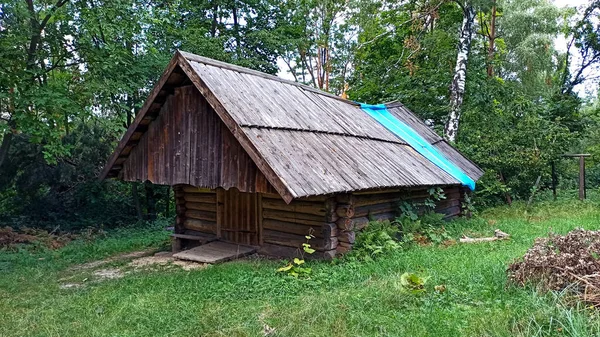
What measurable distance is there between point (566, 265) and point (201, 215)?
7127mm

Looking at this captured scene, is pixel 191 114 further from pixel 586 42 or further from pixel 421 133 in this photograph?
pixel 586 42

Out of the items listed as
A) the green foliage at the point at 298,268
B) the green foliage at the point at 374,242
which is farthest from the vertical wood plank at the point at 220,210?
the green foliage at the point at 374,242

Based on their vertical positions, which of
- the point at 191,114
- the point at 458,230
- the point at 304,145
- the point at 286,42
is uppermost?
the point at 286,42

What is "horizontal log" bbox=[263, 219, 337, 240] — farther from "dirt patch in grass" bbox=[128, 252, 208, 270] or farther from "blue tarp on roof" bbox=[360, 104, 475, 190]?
"blue tarp on roof" bbox=[360, 104, 475, 190]

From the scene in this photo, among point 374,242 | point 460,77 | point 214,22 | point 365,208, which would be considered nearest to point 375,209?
point 365,208

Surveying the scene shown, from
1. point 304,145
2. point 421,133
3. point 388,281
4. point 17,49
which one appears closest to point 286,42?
point 421,133

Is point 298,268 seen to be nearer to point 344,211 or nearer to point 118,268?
point 344,211

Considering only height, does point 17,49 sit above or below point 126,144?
above

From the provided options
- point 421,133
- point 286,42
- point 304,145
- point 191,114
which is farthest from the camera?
point 286,42

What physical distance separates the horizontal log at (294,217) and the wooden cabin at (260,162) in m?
0.02

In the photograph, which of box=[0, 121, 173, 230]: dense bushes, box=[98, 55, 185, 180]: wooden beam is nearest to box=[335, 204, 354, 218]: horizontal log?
box=[98, 55, 185, 180]: wooden beam

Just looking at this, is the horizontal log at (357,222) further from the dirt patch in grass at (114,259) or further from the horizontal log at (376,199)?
the dirt patch in grass at (114,259)

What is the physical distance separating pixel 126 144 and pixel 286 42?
1197 centimetres

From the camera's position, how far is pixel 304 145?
735 cm
